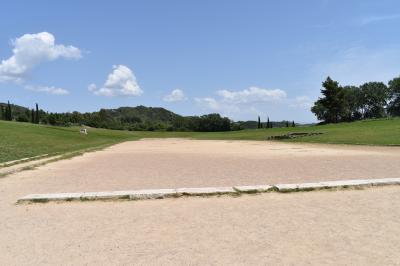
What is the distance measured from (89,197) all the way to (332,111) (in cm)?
6517

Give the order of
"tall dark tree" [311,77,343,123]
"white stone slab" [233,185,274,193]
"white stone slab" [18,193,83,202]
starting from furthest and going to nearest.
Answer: "tall dark tree" [311,77,343,123]
"white stone slab" [233,185,274,193]
"white stone slab" [18,193,83,202]

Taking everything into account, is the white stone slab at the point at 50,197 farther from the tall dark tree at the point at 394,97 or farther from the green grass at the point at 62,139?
the tall dark tree at the point at 394,97

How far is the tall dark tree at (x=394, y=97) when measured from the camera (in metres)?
88.8

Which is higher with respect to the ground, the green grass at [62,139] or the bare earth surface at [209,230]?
the green grass at [62,139]

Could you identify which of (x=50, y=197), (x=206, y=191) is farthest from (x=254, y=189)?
(x=50, y=197)

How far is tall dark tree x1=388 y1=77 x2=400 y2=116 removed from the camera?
291ft

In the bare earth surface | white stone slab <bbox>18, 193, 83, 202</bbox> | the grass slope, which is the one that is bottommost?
the bare earth surface

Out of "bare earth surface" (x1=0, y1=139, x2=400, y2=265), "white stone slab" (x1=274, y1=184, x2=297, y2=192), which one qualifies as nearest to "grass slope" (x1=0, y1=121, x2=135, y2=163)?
"bare earth surface" (x1=0, y1=139, x2=400, y2=265)

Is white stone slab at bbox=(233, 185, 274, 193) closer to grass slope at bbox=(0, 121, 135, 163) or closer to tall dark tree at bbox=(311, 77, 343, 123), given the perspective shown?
grass slope at bbox=(0, 121, 135, 163)

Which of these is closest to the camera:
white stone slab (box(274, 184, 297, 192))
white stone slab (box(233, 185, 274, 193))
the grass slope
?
white stone slab (box(233, 185, 274, 193))

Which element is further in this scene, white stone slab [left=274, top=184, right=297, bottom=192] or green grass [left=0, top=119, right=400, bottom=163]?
green grass [left=0, top=119, right=400, bottom=163]

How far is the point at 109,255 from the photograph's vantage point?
4.25 m

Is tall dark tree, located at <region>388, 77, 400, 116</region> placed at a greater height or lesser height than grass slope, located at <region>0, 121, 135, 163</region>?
greater

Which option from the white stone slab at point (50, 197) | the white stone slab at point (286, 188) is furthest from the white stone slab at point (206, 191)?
the white stone slab at point (50, 197)
